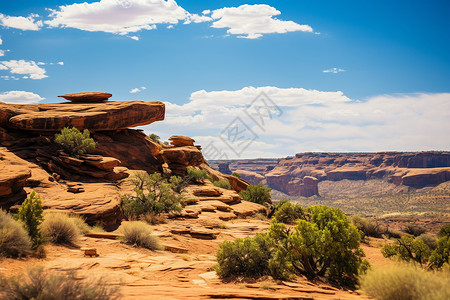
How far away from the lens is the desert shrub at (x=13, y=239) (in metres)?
8.19

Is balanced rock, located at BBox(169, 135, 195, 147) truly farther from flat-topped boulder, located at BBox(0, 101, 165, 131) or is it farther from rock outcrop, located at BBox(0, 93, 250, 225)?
flat-topped boulder, located at BBox(0, 101, 165, 131)

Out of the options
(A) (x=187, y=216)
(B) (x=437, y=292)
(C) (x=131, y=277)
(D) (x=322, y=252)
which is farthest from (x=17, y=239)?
(A) (x=187, y=216)

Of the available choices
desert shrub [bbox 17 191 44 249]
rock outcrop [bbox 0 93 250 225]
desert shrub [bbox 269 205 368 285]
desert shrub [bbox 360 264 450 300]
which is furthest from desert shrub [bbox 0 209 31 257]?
desert shrub [bbox 360 264 450 300]

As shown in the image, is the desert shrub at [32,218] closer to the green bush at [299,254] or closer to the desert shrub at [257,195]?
the green bush at [299,254]

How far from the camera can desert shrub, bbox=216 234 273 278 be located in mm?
9016

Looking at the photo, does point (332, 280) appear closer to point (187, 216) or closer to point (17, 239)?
point (17, 239)

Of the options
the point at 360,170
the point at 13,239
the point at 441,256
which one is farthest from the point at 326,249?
the point at 360,170

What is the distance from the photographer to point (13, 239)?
333 inches

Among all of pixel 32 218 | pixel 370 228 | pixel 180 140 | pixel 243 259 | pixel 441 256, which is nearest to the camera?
pixel 243 259

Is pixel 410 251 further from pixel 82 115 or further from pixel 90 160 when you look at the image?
pixel 82 115

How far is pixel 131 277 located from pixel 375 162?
15844 centimetres

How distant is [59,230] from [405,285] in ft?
34.9

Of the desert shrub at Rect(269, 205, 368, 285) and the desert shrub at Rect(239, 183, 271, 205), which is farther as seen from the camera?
the desert shrub at Rect(239, 183, 271, 205)

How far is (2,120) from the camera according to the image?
80.7 feet
